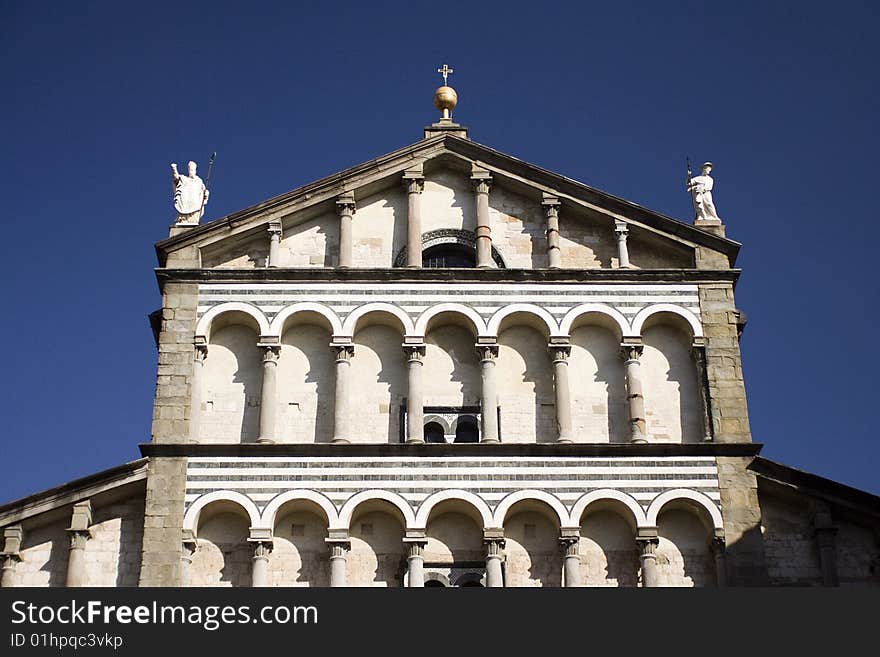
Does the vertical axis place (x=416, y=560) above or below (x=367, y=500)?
below

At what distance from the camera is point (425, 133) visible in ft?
88.6

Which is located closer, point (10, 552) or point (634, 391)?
point (10, 552)

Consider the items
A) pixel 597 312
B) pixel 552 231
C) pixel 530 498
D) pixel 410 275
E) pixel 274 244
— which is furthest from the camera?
pixel 552 231

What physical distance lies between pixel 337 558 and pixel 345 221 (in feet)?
18.9

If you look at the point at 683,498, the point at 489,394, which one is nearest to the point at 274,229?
the point at 489,394

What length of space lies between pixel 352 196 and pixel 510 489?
570 centimetres

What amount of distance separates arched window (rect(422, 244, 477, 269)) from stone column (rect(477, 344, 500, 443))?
1.92 metres

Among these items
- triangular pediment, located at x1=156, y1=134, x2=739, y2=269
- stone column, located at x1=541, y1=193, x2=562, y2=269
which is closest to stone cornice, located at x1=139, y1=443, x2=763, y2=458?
stone column, located at x1=541, y1=193, x2=562, y2=269

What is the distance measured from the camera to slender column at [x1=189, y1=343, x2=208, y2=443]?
23.9 m

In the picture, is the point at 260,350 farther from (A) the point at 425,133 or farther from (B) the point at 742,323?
(B) the point at 742,323

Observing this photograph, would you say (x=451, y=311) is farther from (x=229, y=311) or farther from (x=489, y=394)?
(x=229, y=311)

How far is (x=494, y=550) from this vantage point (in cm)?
2298

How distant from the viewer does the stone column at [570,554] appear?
74.8ft

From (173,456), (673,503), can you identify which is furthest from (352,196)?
(673,503)
